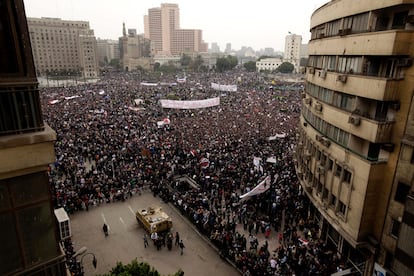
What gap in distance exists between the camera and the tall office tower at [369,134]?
1192 centimetres

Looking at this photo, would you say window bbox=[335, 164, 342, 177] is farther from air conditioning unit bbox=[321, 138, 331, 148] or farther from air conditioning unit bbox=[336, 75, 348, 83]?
air conditioning unit bbox=[336, 75, 348, 83]

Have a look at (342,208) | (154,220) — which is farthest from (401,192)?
(154,220)

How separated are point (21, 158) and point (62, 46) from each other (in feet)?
550

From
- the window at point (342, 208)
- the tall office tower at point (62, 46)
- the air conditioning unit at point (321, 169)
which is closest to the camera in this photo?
the window at point (342, 208)

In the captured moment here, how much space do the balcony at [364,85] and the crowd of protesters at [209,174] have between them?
7736mm

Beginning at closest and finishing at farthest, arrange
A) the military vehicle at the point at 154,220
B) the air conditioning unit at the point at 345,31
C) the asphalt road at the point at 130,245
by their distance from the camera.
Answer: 1. the air conditioning unit at the point at 345,31
2. the asphalt road at the point at 130,245
3. the military vehicle at the point at 154,220

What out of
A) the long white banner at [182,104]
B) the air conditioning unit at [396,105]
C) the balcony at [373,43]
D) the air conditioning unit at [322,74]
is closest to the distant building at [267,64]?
the long white banner at [182,104]

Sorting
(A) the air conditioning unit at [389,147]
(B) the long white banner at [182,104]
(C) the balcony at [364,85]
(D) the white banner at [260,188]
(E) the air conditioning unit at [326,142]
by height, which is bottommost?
(D) the white banner at [260,188]

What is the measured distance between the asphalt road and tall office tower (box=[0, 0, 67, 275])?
1096 centimetres

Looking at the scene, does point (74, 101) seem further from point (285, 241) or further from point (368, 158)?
point (368, 158)

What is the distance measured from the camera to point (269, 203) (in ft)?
70.9

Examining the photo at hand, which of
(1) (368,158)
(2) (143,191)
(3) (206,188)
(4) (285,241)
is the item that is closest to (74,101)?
(2) (143,191)

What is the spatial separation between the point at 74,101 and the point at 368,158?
5646cm

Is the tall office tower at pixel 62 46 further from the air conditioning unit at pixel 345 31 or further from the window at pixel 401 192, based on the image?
the window at pixel 401 192
